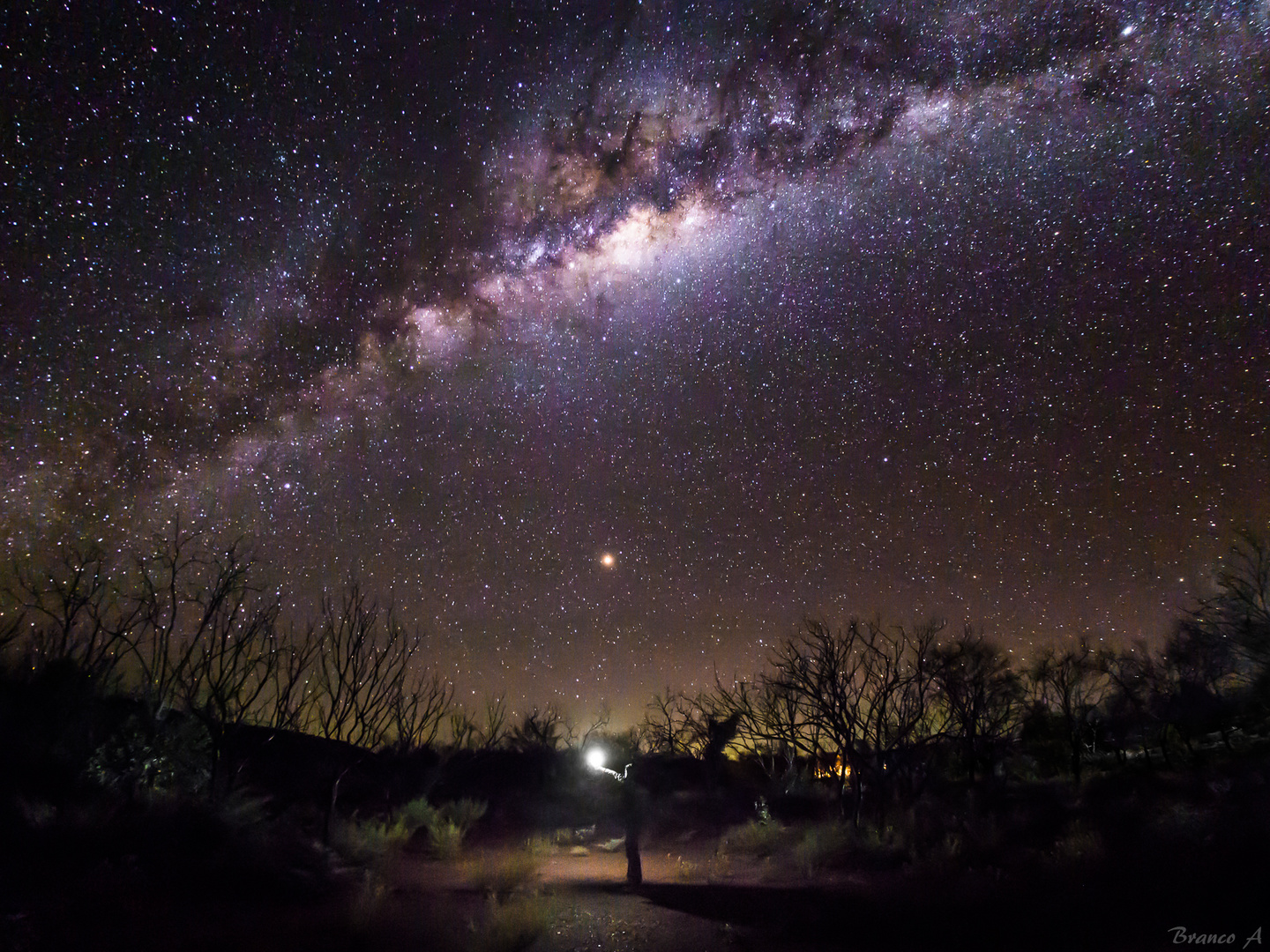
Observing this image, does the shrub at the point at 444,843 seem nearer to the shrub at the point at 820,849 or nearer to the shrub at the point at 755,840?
the shrub at the point at 755,840

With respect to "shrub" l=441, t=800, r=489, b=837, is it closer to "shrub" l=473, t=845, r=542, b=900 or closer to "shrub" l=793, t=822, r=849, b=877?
"shrub" l=473, t=845, r=542, b=900

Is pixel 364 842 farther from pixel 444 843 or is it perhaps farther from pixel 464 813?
pixel 464 813

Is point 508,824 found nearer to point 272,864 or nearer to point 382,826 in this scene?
point 382,826

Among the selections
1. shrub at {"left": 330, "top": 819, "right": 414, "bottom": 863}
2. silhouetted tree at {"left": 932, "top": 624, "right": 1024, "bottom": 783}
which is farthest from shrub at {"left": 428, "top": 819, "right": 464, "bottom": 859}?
silhouetted tree at {"left": 932, "top": 624, "right": 1024, "bottom": 783}

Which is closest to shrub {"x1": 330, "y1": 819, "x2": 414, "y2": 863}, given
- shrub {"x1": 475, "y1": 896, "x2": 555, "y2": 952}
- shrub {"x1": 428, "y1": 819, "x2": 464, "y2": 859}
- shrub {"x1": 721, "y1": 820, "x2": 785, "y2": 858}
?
shrub {"x1": 428, "y1": 819, "x2": 464, "y2": 859}

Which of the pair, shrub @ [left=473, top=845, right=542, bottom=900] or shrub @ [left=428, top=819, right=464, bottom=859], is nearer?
shrub @ [left=473, top=845, right=542, bottom=900]

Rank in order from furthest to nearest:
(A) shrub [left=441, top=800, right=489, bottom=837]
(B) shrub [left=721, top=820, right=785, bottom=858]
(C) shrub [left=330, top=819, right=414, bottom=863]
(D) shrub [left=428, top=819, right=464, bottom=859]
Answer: (A) shrub [left=441, top=800, right=489, bottom=837] → (B) shrub [left=721, top=820, right=785, bottom=858] → (D) shrub [left=428, top=819, right=464, bottom=859] → (C) shrub [left=330, top=819, right=414, bottom=863]

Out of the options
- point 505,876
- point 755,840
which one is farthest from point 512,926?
point 755,840

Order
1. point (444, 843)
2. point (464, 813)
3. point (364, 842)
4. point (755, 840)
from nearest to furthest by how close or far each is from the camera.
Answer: point (364, 842) < point (444, 843) < point (755, 840) < point (464, 813)

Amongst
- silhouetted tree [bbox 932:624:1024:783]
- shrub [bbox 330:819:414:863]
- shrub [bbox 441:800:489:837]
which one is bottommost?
shrub [bbox 441:800:489:837]

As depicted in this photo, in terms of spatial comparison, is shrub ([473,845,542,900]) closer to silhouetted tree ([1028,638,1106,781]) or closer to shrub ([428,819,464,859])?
shrub ([428,819,464,859])

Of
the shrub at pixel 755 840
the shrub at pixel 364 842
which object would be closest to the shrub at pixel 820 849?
the shrub at pixel 755 840

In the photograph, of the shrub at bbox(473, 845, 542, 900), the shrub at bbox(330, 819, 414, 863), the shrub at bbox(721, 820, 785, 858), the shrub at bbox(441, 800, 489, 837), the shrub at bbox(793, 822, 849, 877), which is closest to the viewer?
the shrub at bbox(473, 845, 542, 900)

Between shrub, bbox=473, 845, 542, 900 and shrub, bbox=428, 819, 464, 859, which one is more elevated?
shrub, bbox=473, 845, 542, 900
